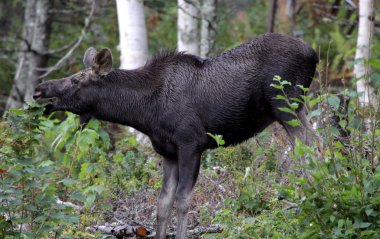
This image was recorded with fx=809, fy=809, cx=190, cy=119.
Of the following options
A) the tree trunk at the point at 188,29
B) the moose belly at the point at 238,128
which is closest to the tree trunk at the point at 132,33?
the tree trunk at the point at 188,29

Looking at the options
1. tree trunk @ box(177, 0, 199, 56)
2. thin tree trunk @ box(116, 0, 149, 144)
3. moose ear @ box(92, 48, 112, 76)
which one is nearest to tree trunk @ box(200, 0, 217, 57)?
tree trunk @ box(177, 0, 199, 56)

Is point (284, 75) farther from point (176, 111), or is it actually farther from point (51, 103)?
point (51, 103)

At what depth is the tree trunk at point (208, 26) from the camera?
12.0 meters

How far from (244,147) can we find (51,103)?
8.29 feet

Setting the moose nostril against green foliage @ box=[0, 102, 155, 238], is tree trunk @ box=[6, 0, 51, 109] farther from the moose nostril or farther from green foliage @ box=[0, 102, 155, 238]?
the moose nostril

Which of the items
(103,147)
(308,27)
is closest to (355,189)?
(103,147)

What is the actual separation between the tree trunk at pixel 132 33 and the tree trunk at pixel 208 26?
108cm

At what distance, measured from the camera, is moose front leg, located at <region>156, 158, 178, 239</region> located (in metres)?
8.12

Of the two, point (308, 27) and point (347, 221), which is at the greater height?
point (308, 27)

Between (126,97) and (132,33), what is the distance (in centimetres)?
441

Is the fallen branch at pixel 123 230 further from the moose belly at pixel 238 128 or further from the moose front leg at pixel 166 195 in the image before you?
the moose belly at pixel 238 128

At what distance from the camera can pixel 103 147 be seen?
10.7 meters

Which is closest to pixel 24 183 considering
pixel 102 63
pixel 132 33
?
pixel 102 63

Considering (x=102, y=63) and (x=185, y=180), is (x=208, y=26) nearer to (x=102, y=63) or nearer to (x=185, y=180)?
(x=102, y=63)
